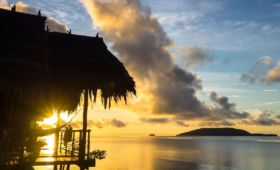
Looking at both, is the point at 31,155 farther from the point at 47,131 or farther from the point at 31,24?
the point at 31,24

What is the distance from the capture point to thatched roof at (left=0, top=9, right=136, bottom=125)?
12.5 metres

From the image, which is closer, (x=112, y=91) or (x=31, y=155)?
(x=31, y=155)

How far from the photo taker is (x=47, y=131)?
12.8 metres

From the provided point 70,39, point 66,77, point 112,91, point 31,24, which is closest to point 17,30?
point 31,24

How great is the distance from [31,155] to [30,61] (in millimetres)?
3453

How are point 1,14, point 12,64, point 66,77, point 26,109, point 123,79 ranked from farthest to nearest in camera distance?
point 26,109 → point 1,14 → point 123,79 → point 66,77 → point 12,64

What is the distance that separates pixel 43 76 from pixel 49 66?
4.14 feet

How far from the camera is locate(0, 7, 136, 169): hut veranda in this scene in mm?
12438

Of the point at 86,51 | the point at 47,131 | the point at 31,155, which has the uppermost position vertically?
the point at 86,51

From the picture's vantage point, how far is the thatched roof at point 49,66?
494 inches

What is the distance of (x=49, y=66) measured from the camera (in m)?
14.1

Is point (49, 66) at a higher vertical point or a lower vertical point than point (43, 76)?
higher

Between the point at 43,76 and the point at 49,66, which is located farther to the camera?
the point at 49,66

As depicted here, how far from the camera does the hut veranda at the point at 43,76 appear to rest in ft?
40.8
